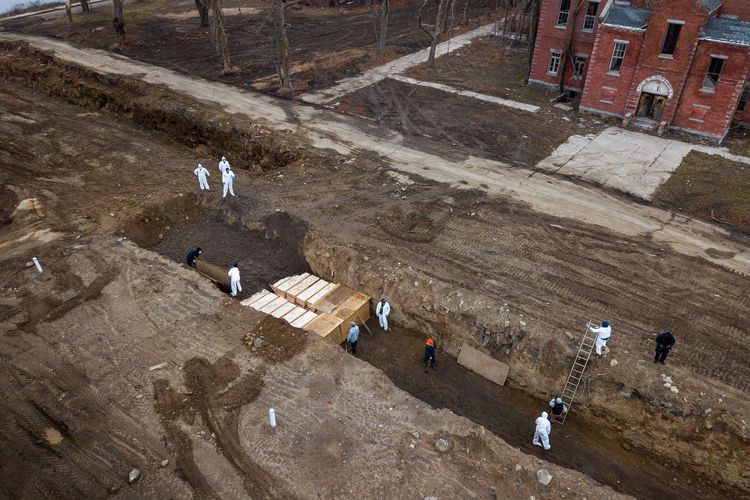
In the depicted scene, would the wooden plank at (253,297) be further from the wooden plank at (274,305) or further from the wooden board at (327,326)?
the wooden board at (327,326)

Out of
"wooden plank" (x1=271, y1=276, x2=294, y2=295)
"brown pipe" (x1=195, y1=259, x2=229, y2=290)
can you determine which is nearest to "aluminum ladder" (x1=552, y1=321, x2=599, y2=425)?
"wooden plank" (x1=271, y1=276, x2=294, y2=295)

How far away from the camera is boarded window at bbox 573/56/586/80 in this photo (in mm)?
29797

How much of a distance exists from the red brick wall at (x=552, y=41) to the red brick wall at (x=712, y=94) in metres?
6.53

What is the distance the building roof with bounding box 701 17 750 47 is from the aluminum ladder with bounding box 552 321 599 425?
18752mm

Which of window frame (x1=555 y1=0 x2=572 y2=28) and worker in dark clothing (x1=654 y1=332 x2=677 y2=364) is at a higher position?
window frame (x1=555 y1=0 x2=572 y2=28)

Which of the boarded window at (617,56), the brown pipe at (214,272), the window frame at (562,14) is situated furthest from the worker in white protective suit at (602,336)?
the window frame at (562,14)

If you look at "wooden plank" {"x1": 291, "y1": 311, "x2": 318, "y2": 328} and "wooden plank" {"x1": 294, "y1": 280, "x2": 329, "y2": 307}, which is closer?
"wooden plank" {"x1": 291, "y1": 311, "x2": 318, "y2": 328}

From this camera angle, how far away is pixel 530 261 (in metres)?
16.2

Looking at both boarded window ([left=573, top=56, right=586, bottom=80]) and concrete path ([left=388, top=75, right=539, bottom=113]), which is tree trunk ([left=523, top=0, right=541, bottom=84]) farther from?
concrete path ([left=388, top=75, right=539, bottom=113])

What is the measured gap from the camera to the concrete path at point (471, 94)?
94.4 feet

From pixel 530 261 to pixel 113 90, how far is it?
2574 cm

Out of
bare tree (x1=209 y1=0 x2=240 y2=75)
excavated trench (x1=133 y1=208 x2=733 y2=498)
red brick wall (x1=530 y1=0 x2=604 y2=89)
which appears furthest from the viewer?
bare tree (x1=209 y1=0 x2=240 y2=75)

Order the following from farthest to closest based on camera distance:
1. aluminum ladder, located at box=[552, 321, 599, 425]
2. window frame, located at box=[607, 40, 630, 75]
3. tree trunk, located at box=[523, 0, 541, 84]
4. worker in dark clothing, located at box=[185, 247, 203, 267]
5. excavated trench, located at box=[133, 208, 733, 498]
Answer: tree trunk, located at box=[523, 0, 541, 84], window frame, located at box=[607, 40, 630, 75], worker in dark clothing, located at box=[185, 247, 203, 267], aluminum ladder, located at box=[552, 321, 599, 425], excavated trench, located at box=[133, 208, 733, 498]

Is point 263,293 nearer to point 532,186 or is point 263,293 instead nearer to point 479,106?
point 532,186
